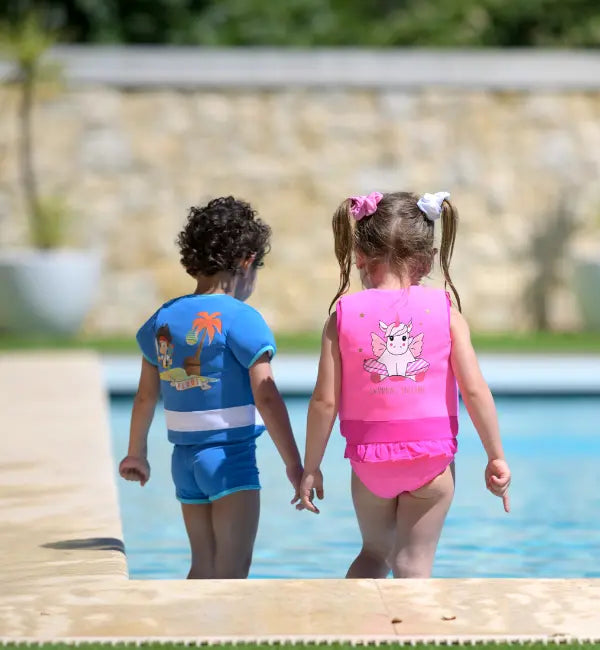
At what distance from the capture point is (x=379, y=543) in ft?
12.2

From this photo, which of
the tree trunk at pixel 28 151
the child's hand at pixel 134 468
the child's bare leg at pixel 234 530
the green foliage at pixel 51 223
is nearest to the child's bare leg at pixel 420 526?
the child's bare leg at pixel 234 530

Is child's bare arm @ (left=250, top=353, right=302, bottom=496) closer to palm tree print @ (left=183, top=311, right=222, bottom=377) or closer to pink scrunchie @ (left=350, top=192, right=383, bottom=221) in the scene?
palm tree print @ (left=183, top=311, right=222, bottom=377)

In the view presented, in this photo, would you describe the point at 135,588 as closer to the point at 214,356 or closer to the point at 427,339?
A: the point at 214,356

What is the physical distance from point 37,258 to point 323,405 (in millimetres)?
9170

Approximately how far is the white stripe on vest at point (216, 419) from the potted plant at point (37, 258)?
8.79 meters

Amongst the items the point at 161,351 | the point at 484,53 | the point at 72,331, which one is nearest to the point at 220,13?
the point at 484,53

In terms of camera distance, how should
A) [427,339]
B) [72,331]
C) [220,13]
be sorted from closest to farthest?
[427,339] → [72,331] → [220,13]

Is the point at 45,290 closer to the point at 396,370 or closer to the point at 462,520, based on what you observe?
the point at 462,520

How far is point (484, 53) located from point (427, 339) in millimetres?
10709

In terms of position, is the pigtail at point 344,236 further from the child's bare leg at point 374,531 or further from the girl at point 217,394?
the child's bare leg at point 374,531

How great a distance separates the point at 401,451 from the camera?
11.7ft

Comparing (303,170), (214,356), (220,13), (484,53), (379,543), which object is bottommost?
(379,543)

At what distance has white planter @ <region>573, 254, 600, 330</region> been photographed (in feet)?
42.6

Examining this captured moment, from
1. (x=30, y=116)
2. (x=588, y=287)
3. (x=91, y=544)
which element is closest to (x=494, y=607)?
(x=91, y=544)
